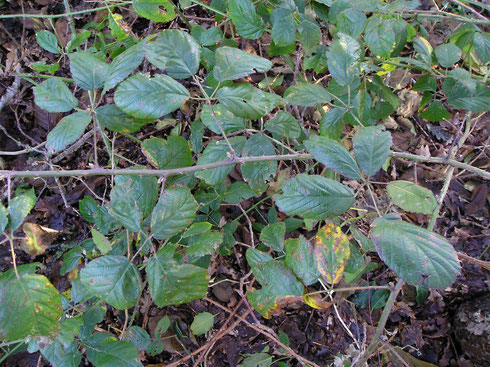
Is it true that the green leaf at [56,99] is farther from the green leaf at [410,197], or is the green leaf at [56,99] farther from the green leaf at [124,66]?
the green leaf at [410,197]

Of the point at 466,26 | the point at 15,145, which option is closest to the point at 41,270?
the point at 15,145

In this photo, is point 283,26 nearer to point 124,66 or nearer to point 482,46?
point 124,66

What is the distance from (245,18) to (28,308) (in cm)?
116

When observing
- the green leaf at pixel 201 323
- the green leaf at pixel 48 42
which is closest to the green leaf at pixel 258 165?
the green leaf at pixel 201 323

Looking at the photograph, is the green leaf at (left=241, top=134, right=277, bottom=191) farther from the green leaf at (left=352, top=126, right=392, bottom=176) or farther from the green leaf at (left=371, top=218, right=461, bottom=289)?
the green leaf at (left=371, top=218, right=461, bottom=289)

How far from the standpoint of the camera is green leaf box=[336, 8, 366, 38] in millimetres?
1197

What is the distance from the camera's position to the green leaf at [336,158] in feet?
2.86

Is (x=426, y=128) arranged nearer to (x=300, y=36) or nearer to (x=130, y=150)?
(x=300, y=36)

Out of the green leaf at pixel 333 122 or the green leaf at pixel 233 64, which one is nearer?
the green leaf at pixel 233 64

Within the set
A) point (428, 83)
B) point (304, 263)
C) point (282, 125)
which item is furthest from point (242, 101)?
point (428, 83)

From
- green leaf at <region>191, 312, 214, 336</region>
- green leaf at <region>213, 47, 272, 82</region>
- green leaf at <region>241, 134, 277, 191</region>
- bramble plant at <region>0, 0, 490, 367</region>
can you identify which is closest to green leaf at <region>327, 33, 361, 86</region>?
bramble plant at <region>0, 0, 490, 367</region>

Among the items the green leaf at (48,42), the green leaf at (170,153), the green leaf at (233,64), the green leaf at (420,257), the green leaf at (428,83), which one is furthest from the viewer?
the green leaf at (48,42)

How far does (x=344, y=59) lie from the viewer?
1.04m

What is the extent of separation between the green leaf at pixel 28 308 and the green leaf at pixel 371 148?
835 mm
